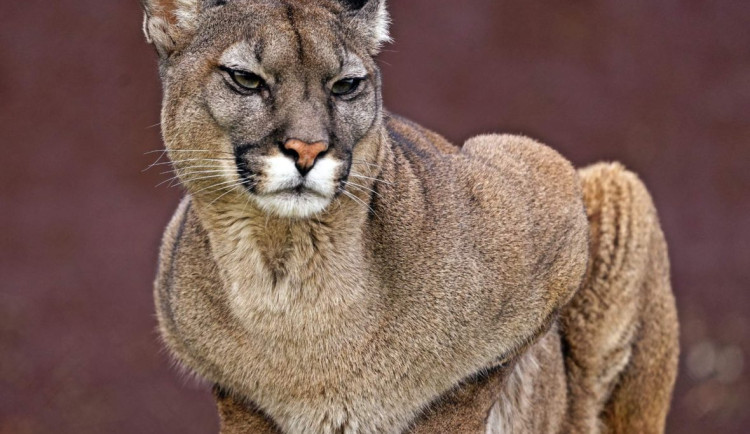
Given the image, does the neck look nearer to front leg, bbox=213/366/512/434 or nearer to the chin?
the chin

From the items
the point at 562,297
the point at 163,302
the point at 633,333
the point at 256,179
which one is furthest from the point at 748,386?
the point at 256,179

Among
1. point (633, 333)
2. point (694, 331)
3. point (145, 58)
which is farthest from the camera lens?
point (694, 331)

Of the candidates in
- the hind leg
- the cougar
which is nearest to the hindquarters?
the hind leg

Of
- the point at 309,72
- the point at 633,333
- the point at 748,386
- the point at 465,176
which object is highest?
the point at 309,72

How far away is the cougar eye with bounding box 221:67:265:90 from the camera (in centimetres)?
498

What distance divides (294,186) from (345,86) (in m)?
0.59

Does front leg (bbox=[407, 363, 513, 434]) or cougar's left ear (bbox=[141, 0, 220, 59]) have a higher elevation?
cougar's left ear (bbox=[141, 0, 220, 59])

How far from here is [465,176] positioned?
5941mm

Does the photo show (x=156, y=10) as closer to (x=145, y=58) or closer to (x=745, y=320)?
(x=145, y=58)

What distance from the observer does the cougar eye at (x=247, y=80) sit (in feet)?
16.3

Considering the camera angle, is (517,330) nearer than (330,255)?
No

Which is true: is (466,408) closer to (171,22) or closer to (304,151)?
(304,151)

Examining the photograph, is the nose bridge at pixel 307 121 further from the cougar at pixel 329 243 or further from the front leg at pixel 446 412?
the front leg at pixel 446 412

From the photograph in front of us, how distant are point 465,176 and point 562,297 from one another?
78 centimetres
